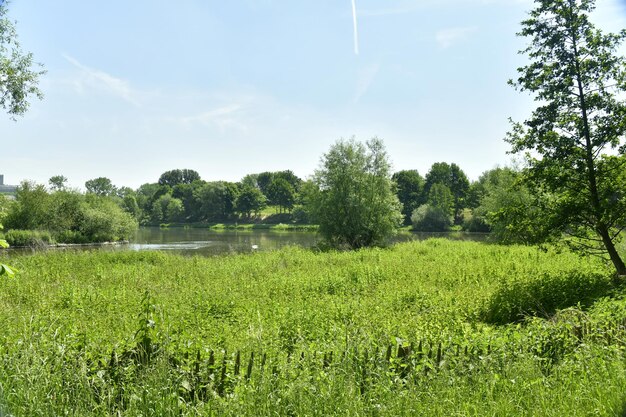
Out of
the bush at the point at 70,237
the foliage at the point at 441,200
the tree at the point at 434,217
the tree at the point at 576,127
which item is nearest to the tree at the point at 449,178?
the foliage at the point at 441,200

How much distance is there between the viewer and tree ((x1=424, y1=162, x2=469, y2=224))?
100875mm

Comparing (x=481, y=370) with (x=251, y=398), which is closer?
(x=251, y=398)

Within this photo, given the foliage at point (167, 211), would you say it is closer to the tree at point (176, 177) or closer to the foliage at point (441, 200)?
the tree at point (176, 177)

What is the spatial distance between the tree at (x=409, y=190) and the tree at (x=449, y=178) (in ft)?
6.28

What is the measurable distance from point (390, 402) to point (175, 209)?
130 metres

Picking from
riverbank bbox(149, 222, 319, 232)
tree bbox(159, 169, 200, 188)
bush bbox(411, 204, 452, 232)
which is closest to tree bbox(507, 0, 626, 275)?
bush bbox(411, 204, 452, 232)

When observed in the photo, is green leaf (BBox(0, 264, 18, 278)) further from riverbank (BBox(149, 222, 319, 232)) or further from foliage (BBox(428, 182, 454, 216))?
riverbank (BBox(149, 222, 319, 232))

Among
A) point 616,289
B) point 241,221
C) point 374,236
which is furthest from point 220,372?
point 241,221

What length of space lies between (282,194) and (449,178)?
4791 cm

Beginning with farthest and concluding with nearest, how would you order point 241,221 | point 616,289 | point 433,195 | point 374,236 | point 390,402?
point 241,221
point 433,195
point 374,236
point 616,289
point 390,402

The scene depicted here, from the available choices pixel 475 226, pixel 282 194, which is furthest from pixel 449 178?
pixel 282 194

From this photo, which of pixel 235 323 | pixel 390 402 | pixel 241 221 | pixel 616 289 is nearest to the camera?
pixel 390 402

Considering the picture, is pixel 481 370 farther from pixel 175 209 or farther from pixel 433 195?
pixel 175 209

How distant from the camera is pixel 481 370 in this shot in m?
4.77
